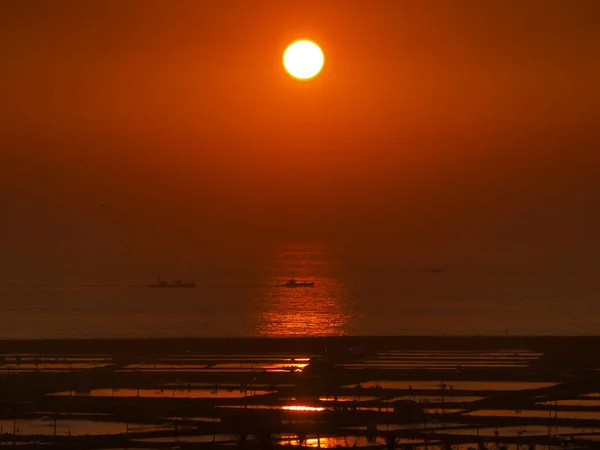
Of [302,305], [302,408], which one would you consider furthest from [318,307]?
[302,408]

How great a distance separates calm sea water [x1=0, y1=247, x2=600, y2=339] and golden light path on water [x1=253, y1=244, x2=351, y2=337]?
89mm

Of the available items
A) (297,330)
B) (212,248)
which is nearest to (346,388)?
(297,330)

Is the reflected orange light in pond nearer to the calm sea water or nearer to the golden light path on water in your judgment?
the golden light path on water

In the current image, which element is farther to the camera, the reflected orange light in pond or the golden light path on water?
the golden light path on water

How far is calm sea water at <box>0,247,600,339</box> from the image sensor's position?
194ft

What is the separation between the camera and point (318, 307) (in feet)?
249

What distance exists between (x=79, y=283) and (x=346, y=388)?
85.4 metres

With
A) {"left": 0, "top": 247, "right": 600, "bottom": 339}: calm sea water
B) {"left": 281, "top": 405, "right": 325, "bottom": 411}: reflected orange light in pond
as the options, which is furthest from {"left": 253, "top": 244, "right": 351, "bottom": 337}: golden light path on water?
{"left": 281, "top": 405, "right": 325, "bottom": 411}: reflected orange light in pond

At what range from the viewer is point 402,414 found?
20688mm

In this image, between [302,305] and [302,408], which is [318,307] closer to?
[302,305]

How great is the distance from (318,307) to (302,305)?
177cm

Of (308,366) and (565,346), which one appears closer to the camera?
(308,366)

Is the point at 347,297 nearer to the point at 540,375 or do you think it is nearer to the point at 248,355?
the point at 248,355

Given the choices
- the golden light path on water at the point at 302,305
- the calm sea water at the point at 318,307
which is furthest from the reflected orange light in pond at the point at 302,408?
the calm sea water at the point at 318,307
